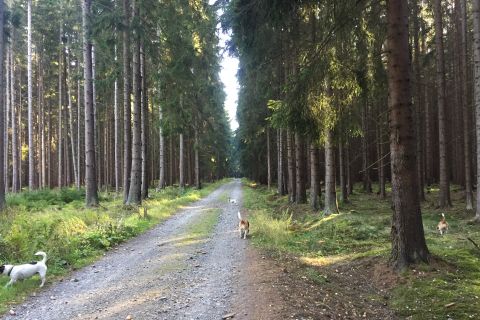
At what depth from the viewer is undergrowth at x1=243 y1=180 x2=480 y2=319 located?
6.11 meters

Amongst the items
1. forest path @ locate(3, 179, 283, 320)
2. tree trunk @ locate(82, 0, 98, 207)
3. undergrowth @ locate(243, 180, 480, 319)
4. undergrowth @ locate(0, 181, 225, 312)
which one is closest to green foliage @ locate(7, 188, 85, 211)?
tree trunk @ locate(82, 0, 98, 207)

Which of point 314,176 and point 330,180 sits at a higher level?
point 314,176

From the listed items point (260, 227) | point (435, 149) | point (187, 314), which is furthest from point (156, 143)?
point (187, 314)

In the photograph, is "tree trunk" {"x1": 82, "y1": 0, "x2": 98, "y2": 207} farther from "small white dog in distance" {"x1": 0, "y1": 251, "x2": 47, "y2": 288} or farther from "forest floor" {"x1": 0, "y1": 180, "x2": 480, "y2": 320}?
"small white dog in distance" {"x1": 0, "y1": 251, "x2": 47, "y2": 288}

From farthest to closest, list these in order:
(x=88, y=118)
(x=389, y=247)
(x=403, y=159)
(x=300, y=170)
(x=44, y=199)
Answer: (x=44, y=199) → (x=300, y=170) → (x=88, y=118) → (x=389, y=247) → (x=403, y=159)

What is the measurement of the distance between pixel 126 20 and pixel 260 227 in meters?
12.1

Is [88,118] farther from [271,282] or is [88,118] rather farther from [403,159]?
[403,159]

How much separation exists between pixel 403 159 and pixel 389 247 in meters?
2.90

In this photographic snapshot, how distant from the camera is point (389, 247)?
9.34 metres

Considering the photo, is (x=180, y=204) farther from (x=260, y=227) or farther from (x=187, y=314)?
(x=187, y=314)

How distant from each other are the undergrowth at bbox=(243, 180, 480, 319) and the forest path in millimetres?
1301

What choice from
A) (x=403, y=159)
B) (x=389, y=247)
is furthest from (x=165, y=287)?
(x=389, y=247)

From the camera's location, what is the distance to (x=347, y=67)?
34.0 ft

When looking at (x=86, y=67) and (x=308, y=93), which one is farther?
(x=86, y=67)
